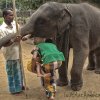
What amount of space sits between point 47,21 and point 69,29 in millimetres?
488

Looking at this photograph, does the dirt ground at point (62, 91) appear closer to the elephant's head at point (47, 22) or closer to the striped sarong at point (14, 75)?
the striped sarong at point (14, 75)

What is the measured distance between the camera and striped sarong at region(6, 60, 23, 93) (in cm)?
593

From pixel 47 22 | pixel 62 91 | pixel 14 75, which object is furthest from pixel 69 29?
pixel 14 75

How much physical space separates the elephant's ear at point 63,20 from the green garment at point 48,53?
22.6 inches

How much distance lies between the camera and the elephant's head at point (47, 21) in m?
5.78

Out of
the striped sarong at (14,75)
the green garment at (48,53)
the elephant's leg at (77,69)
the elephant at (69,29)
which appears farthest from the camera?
the elephant's leg at (77,69)

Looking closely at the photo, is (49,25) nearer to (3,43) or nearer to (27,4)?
(3,43)

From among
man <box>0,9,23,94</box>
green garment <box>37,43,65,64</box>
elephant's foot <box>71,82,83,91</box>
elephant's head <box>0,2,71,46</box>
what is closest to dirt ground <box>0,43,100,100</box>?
elephant's foot <box>71,82,83,91</box>

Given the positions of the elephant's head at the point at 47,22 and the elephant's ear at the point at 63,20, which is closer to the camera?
the elephant's head at the point at 47,22

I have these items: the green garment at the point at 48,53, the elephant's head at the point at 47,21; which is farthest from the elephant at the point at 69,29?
the green garment at the point at 48,53

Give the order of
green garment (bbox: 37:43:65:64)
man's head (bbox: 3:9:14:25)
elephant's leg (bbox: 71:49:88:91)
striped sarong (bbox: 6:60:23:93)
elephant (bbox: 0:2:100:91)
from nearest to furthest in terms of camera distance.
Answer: green garment (bbox: 37:43:65:64)
man's head (bbox: 3:9:14:25)
elephant (bbox: 0:2:100:91)
striped sarong (bbox: 6:60:23:93)
elephant's leg (bbox: 71:49:88:91)

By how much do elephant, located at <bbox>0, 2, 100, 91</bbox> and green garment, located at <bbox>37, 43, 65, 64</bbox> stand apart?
0.36m

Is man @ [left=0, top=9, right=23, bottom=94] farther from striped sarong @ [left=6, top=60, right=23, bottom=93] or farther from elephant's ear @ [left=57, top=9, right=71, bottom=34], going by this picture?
elephant's ear @ [left=57, top=9, right=71, bottom=34]

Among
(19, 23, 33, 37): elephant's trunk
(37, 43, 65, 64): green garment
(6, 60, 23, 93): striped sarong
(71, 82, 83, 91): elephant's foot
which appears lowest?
(71, 82, 83, 91): elephant's foot
